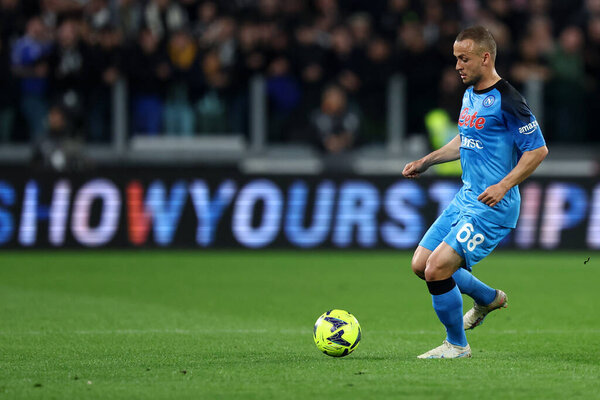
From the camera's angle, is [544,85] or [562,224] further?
[544,85]

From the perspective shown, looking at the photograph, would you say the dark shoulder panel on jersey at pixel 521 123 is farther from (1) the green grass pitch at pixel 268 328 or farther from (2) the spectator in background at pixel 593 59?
(2) the spectator in background at pixel 593 59

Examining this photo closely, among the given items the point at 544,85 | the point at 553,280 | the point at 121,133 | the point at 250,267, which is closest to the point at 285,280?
the point at 250,267

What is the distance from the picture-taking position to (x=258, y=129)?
17.2 metres

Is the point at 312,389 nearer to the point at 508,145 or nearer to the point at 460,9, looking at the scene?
the point at 508,145

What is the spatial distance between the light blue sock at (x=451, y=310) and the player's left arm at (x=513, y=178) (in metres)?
0.69

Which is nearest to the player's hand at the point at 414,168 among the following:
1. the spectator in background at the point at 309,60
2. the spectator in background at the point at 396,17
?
the spectator in background at the point at 309,60

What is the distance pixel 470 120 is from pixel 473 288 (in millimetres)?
1221

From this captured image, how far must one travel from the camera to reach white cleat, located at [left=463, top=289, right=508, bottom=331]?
7.25m

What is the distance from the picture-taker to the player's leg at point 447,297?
6.67 m

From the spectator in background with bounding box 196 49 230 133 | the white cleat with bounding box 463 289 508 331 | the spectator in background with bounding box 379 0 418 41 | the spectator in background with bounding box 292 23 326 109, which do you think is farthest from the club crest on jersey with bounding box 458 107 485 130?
the spectator in background with bounding box 379 0 418 41

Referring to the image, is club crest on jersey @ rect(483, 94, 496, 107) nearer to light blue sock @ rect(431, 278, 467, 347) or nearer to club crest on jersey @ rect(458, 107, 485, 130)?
club crest on jersey @ rect(458, 107, 485, 130)

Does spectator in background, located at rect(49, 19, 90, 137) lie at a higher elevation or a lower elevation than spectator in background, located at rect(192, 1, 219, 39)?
lower

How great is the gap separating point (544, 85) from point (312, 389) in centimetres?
1267

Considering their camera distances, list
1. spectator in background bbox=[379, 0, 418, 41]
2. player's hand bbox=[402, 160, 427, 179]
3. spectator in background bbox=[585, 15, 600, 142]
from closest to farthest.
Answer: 1. player's hand bbox=[402, 160, 427, 179]
2. spectator in background bbox=[585, 15, 600, 142]
3. spectator in background bbox=[379, 0, 418, 41]
